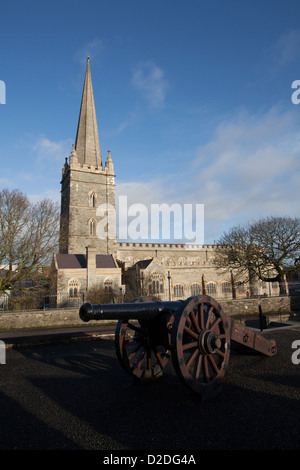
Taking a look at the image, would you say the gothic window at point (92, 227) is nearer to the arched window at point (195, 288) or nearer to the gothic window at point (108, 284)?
the gothic window at point (108, 284)

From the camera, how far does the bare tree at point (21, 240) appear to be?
18.3 metres

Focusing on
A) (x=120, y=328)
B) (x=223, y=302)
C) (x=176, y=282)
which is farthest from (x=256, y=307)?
(x=120, y=328)

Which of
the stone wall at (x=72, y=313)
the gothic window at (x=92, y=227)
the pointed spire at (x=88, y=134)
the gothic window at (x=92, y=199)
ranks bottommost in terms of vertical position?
the stone wall at (x=72, y=313)

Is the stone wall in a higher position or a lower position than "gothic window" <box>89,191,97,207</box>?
lower

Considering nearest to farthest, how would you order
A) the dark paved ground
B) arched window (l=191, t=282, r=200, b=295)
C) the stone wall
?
the dark paved ground < the stone wall < arched window (l=191, t=282, r=200, b=295)

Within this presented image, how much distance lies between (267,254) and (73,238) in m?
22.7

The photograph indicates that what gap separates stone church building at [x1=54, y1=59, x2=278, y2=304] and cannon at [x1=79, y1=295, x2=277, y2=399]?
54.3 ft

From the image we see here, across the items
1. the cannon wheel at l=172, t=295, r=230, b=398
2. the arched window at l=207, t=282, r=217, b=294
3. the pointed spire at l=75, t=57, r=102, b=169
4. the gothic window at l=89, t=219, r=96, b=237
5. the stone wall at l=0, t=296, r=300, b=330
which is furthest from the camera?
the pointed spire at l=75, t=57, r=102, b=169

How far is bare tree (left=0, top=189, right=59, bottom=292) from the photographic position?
18297 millimetres

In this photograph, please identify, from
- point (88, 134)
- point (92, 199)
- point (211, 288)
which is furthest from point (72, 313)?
point (88, 134)

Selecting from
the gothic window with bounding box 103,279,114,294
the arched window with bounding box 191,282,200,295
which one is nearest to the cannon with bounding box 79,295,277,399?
the gothic window with bounding box 103,279,114,294

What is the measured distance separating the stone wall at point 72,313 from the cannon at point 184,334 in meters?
12.9

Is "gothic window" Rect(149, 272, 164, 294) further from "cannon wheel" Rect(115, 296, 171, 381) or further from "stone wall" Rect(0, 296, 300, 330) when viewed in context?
"cannon wheel" Rect(115, 296, 171, 381)

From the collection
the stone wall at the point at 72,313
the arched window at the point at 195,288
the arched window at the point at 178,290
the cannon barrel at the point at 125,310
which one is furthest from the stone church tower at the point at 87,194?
the cannon barrel at the point at 125,310
